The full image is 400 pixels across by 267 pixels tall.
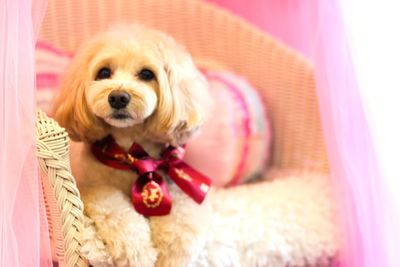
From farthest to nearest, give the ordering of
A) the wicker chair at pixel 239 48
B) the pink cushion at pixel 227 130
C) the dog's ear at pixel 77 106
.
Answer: the wicker chair at pixel 239 48, the pink cushion at pixel 227 130, the dog's ear at pixel 77 106

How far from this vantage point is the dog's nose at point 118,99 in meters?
1.36

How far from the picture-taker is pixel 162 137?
1.49 meters

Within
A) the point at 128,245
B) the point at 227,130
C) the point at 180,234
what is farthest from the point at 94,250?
the point at 227,130

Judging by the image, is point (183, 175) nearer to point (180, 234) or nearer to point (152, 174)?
point (152, 174)

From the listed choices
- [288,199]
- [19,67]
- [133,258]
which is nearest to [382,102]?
[288,199]

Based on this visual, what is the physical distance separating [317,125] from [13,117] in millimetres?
1129

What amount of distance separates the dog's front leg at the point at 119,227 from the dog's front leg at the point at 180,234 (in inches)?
1.0

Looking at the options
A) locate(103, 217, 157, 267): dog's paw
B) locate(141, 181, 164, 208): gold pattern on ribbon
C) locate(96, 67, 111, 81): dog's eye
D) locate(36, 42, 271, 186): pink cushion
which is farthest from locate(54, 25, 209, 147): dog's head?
locate(36, 42, 271, 186): pink cushion

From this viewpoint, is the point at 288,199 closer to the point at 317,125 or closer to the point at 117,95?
the point at 317,125

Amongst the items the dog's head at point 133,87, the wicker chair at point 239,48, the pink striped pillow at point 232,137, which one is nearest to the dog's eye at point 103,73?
the dog's head at point 133,87

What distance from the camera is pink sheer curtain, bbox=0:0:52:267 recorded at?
3.87 ft

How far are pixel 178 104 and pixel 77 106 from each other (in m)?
0.24

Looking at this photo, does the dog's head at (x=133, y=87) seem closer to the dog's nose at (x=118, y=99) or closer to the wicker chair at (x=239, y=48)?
the dog's nose at (x=118, y=99)

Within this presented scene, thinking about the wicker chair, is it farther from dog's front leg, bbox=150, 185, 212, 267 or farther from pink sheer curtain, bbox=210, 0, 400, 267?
dog's front leg, bbox=150, 185, 212, 267
